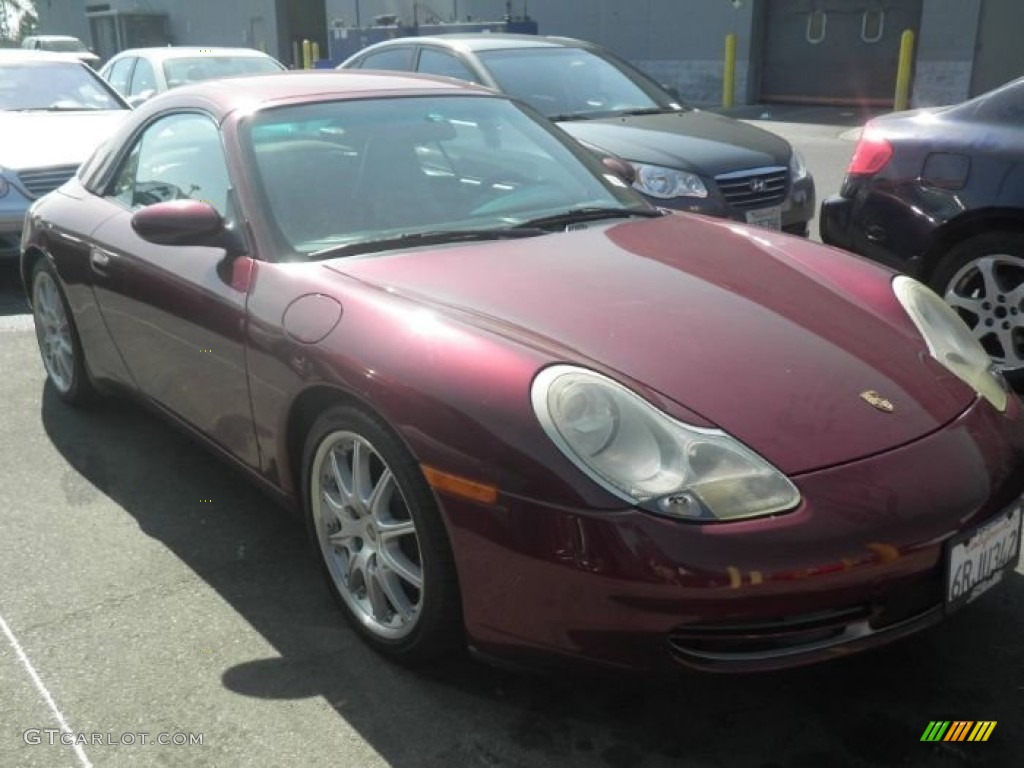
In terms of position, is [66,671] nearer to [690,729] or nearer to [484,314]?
[484,314]

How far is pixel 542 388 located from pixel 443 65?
5.64 meters

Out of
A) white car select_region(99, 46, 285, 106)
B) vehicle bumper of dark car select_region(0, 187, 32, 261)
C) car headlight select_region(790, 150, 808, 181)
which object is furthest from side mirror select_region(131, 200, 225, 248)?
white car select_region(99, 46, 285, 106)

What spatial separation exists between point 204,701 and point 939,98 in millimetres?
17135

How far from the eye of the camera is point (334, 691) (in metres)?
2.69

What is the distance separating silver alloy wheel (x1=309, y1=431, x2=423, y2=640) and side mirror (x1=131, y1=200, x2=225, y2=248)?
796 mm

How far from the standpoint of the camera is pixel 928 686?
266 centimetres

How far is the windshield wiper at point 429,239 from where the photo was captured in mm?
3131

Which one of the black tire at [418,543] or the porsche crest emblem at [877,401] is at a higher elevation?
the porsche crest emblem at [877,401]

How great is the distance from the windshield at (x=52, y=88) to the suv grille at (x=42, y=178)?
4.64 feet

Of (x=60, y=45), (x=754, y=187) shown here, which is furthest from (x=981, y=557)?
(x=60, y=45)

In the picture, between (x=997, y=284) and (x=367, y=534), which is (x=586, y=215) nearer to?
(x=367, y=534)

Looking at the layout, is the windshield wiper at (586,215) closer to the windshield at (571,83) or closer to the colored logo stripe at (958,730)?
the colored logo stripe at (958,730)

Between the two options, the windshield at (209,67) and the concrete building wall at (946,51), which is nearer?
the windshield at (209,67)

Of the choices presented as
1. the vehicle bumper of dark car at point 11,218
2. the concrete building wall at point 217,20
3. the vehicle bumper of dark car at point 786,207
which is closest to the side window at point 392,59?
the vehicle bumper of dark car at point 11,218
